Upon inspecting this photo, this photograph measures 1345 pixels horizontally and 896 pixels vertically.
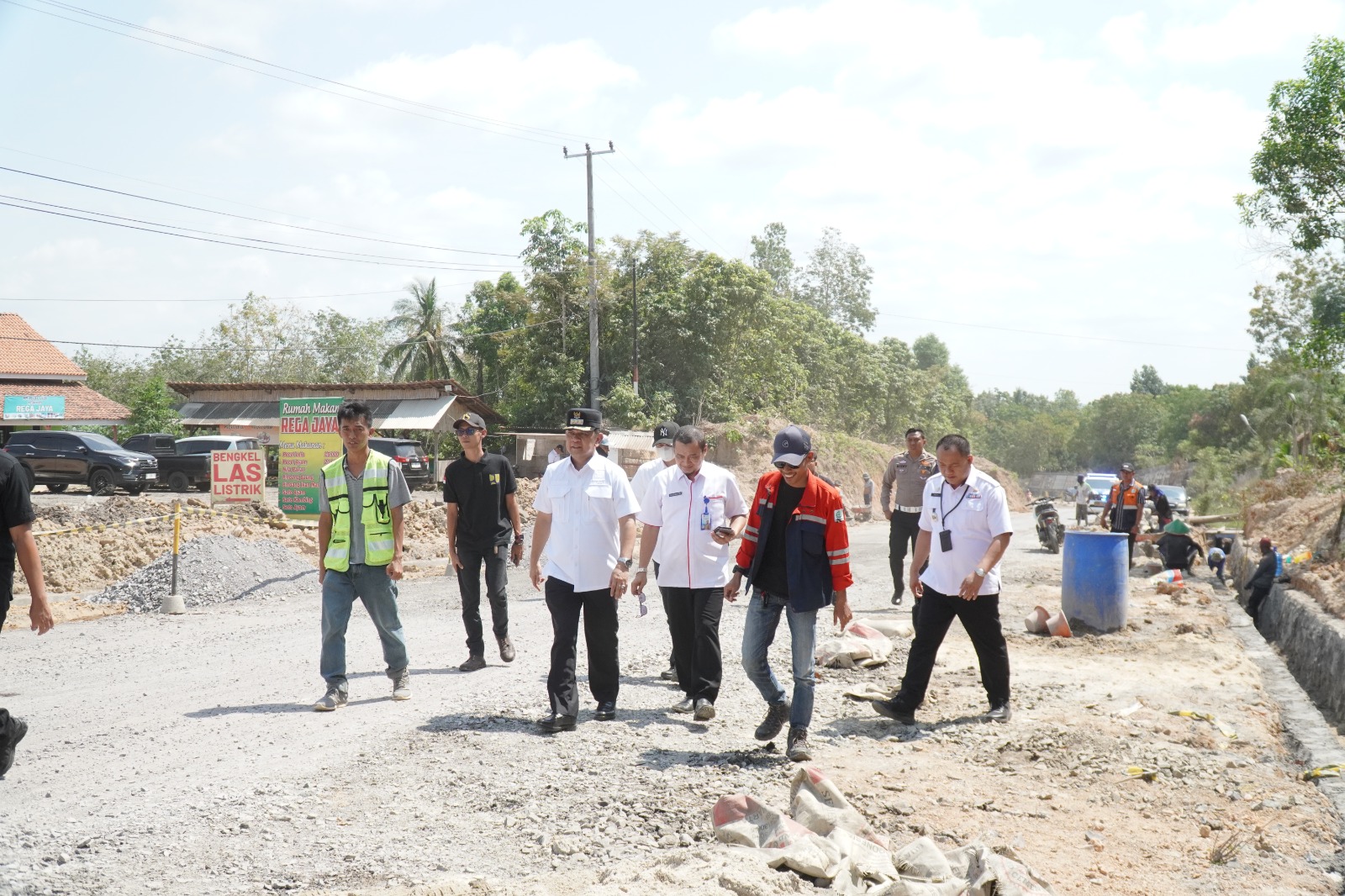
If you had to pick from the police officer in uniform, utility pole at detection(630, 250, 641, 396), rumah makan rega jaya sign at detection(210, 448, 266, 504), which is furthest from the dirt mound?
the police officer in uniform

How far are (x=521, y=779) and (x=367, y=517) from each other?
2.19 m

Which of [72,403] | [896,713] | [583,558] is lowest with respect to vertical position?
[896,713]

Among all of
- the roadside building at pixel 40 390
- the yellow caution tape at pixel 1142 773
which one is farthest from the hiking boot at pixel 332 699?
the roadside building at pixel 40 390

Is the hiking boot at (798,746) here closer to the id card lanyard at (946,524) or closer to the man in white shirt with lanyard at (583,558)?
the man in white shirt with lanyard at (583,558)

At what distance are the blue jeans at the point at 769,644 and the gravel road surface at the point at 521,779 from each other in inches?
12.4

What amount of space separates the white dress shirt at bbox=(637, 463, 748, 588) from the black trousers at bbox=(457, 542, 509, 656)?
162cm

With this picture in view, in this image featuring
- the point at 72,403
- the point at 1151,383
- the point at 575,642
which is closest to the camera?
the point at 575,642

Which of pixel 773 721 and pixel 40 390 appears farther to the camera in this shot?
pixel 40 390

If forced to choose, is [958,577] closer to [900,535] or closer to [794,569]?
[794,569]

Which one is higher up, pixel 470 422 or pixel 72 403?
pixel 72 403

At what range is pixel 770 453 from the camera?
42.1 m

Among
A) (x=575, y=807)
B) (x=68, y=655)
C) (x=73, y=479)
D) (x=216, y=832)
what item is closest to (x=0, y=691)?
(x=68, y=655)

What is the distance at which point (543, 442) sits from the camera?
36000 millimetres

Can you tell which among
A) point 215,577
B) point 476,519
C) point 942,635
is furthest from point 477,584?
point 215,577
